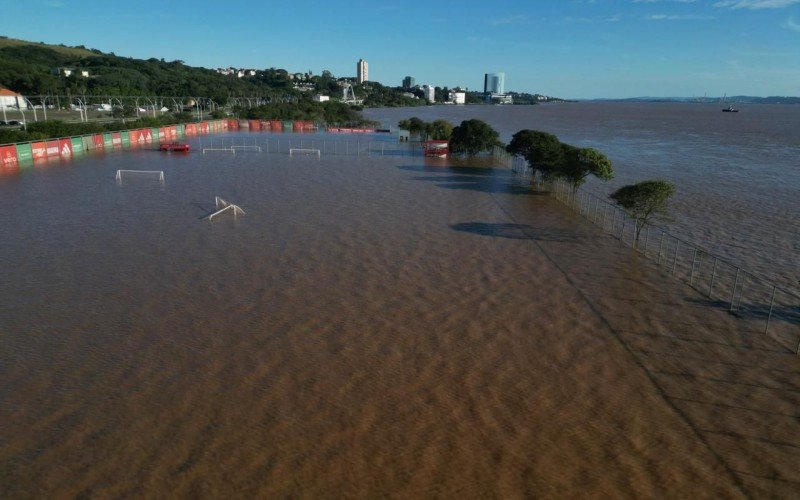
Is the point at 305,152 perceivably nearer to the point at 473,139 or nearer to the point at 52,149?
the point at 473,139

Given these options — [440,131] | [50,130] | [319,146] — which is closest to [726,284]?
[440,131]

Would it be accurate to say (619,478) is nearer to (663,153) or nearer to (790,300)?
(790,300)

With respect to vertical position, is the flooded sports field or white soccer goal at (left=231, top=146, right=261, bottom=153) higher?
white soccer goal at (left=231, top=146, right=261, bottom=153)

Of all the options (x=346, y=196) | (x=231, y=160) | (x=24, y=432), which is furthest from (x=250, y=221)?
(x=231, y=160)

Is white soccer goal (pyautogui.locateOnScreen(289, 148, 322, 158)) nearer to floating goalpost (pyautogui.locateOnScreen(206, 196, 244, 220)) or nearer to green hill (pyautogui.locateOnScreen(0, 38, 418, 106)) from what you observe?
floating goalpost (pyautogui.locateOnScreen(206, 196, 244, 220))

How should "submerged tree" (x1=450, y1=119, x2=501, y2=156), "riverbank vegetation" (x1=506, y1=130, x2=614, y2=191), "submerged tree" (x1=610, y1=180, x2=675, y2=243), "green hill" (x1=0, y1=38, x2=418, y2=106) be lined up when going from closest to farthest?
"submerged tree" (x1=610, y1=180, x2=675, y2=243)
"riverbank vegetation" (x1=506, y1=130, x2=614, y2=191)
"submerged tree" (x1=450, y1=119, x2=501, y2=156)
"green hill" (x1=0, y1=38, x2=418, y2=106)

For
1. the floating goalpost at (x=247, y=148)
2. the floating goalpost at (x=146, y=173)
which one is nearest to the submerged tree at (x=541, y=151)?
the floating goalpost at (x=146, y=173)

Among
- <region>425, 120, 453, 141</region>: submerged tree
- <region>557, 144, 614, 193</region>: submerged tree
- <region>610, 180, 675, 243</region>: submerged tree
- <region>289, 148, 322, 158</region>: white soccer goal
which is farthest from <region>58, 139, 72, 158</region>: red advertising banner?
<region>610, 180, 675, 243</region>: submerged tree
